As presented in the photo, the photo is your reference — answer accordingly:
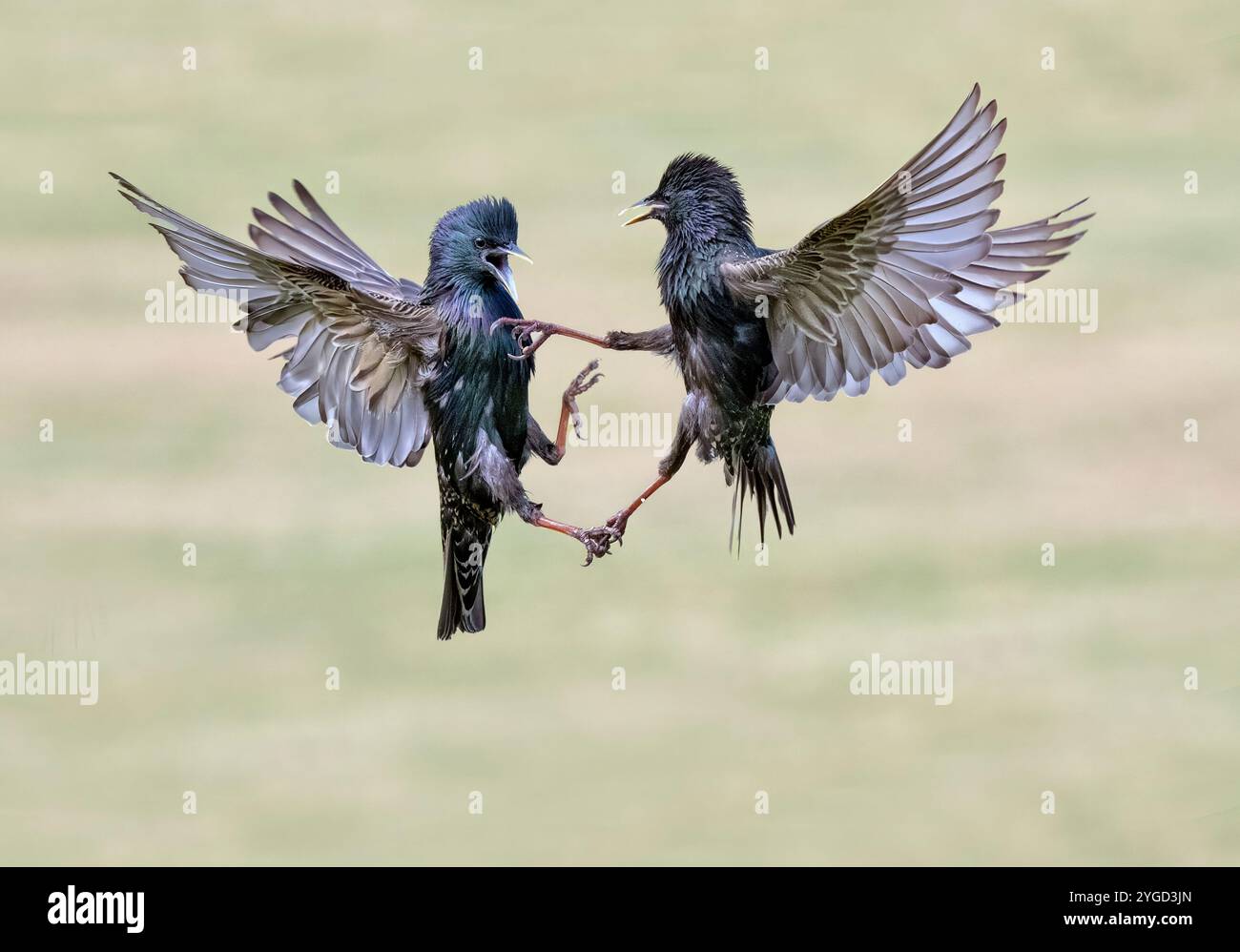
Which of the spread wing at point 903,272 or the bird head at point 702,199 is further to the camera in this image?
the bird head at point 702,199

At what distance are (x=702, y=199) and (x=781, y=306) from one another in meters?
0.43

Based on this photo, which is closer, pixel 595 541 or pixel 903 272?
pixel 903 272

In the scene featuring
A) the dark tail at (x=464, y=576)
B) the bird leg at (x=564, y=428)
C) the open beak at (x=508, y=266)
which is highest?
the open beak at (x=508, y=266)

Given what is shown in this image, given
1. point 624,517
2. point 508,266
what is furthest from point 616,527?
point 508,266

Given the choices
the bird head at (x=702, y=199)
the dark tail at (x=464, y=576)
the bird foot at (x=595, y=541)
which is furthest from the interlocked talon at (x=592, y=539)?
the bird head at (x=702, y=199)

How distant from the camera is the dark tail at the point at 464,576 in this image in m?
5.77

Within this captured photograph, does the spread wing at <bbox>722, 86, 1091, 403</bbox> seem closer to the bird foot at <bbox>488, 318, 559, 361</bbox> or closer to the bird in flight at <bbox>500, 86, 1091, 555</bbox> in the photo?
the bird in flight at <bbox>500, 86, 1091, 555</bbox>

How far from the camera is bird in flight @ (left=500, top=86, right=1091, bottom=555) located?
16.3 ft

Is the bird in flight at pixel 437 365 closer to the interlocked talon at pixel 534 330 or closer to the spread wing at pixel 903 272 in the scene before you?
the interlocked talon at pixel 534 330

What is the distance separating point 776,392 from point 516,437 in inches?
35.2

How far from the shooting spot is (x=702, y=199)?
5211 mm

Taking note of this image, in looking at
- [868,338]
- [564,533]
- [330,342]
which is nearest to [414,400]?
[330,342]

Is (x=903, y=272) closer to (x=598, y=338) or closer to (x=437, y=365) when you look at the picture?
(x=598, y=338)

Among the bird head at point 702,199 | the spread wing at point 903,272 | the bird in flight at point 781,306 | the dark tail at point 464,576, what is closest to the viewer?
the spread wing at point 903,272
